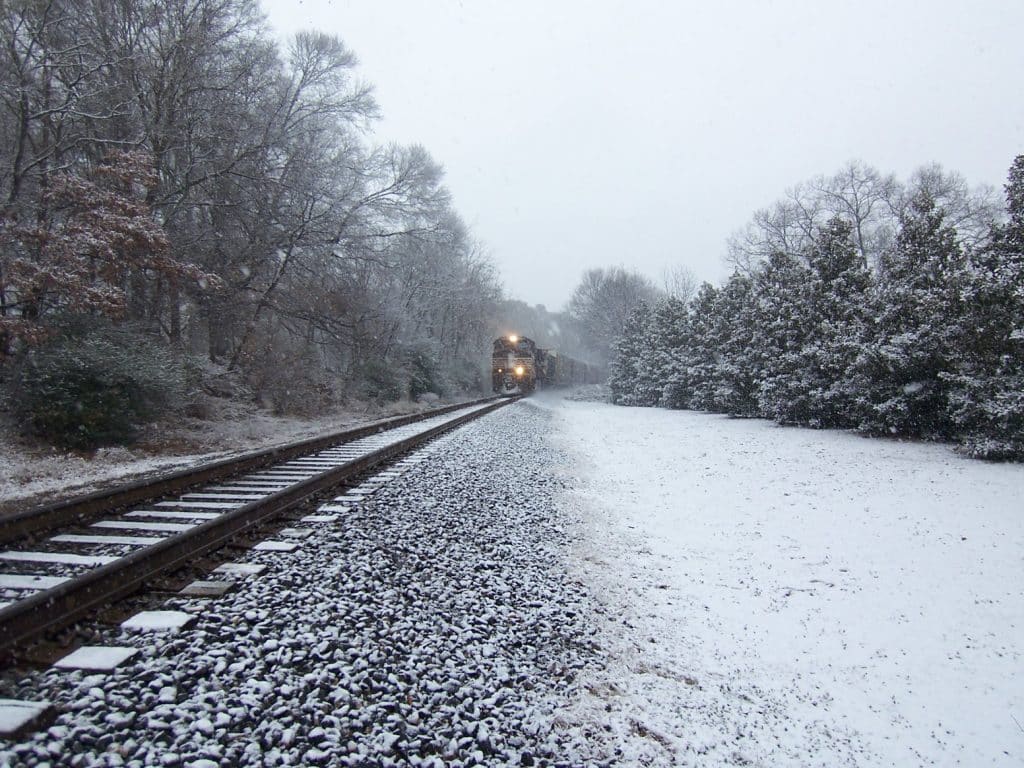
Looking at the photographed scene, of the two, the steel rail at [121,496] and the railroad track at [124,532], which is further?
the steel rail at [121,496]

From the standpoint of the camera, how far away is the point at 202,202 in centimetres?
1497

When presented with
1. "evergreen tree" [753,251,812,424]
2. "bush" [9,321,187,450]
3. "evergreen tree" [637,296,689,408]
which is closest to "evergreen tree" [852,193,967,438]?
"evergreen tree" [753,251,812,424]

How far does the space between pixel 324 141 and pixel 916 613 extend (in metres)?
22.3

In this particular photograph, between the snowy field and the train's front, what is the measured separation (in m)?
27.6

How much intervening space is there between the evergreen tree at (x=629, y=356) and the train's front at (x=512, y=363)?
6.92 m

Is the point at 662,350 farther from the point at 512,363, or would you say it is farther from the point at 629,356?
the point at 512,363

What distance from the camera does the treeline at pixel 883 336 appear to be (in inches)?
411

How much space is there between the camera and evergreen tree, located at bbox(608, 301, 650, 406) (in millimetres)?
37219

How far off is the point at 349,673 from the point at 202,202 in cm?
1608

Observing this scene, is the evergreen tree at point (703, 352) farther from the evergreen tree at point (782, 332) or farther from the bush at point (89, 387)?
the bush at point (89, 387)

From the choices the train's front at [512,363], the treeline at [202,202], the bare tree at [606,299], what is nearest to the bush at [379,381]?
the treeline at [202,202]

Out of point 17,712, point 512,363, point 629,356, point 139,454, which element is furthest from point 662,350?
point 17,712

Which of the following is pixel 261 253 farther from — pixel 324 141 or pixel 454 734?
pixel 454 734

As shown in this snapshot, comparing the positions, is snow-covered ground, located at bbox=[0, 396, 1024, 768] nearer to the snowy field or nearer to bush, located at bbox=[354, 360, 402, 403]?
the snowy field
